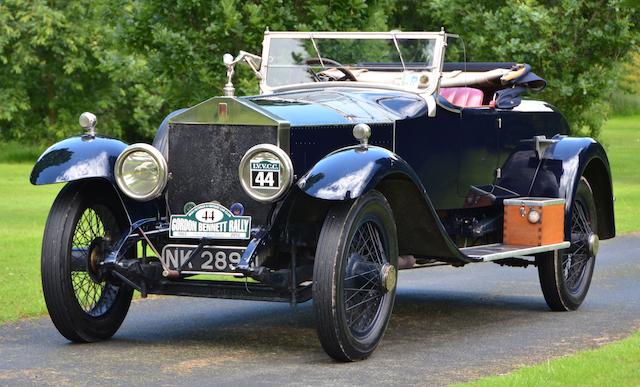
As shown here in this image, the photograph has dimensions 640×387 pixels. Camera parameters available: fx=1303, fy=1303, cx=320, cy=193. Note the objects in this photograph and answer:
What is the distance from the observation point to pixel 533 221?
29.5 ft

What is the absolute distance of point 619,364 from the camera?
683 centimetres

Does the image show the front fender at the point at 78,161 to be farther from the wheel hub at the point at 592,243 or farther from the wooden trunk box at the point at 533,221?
the wheel hub at the point at 592,243

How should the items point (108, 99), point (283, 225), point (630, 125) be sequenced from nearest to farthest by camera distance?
point (283, 225) < point (108, 99) < point (630, 125)

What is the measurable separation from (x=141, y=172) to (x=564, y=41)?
56.0ft

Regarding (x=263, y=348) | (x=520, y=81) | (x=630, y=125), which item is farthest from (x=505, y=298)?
(x=630, y=125)

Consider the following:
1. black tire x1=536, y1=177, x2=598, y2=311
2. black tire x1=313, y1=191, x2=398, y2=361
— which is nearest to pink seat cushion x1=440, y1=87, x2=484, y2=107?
black tire x1=536, y1=177, x2=598, y2=311

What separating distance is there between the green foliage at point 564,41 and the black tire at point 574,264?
43.8ft

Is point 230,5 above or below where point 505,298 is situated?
above

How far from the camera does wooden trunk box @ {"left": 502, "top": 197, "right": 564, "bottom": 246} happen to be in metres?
8.98

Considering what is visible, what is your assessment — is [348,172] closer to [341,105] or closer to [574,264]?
[341,105]

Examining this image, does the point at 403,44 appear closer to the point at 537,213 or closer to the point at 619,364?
the point at 537,213

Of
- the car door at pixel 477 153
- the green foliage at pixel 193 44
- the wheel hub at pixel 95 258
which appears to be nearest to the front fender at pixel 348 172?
the wheel hub at pixel 95 258

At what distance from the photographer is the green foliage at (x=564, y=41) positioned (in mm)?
23141

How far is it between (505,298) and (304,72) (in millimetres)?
2410
